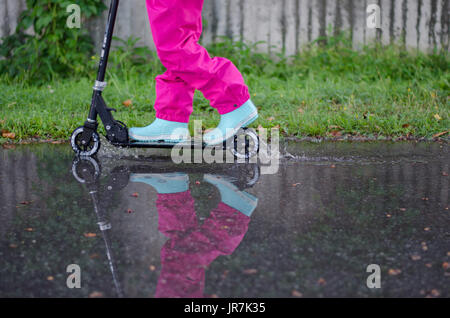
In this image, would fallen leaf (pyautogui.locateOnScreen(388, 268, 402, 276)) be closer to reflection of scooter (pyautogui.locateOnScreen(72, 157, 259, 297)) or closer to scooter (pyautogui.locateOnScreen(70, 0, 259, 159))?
reflection of scooter (pyautogui.locateOnScreen(72, 157, 259, 297))

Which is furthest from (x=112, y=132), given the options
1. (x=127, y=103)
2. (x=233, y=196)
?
(x=127, y=103)

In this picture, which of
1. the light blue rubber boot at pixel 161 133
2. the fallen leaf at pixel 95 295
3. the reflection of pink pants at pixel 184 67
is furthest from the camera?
the light blue rubber boot at pixel 161 133

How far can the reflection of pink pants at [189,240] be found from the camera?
1.95 meters

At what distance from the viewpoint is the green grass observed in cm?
451

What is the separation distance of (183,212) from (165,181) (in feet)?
1.87

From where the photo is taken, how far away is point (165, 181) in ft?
10.6

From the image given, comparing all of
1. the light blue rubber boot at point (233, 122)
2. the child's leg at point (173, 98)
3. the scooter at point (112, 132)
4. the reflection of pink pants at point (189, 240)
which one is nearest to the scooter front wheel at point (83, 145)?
the scooter at point (112, 132)

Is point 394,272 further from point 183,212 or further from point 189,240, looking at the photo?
point 183,212

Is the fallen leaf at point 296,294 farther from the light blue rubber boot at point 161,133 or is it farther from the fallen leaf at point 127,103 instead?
the fallen leaf at point 127,103

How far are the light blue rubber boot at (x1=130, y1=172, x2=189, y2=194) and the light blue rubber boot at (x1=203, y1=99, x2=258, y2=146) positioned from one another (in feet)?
1.39

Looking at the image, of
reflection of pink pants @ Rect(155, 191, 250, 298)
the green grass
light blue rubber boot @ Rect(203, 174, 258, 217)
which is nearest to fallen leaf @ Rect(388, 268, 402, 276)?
reflection of pink pants @ Rect(155, 191, 250, 298)

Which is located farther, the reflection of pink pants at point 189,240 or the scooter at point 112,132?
the scooter at point 112,132

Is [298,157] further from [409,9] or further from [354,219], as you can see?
[409,9]

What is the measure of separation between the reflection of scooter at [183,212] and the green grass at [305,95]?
108 centimetres
